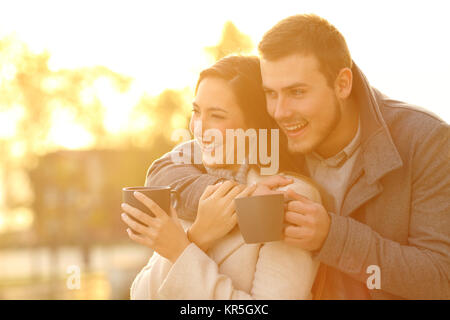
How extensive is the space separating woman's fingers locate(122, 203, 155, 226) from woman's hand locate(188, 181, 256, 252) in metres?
0.20

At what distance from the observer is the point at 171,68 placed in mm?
15742

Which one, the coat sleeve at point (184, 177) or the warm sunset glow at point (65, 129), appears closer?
the coat sleeve at point (184, 177)

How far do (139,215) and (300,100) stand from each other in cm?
85

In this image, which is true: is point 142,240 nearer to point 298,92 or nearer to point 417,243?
point 298,92

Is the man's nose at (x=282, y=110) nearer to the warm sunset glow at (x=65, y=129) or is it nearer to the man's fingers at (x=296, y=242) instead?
the man's fingers at (x=296, y=242)

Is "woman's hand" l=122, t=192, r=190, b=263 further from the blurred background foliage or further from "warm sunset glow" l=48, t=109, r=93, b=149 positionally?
"warm sunset glow" l=48, t=109, r=93, b=149

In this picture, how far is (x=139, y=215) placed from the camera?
75.4 inches

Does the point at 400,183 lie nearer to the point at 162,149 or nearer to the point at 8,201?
the point at 162,149

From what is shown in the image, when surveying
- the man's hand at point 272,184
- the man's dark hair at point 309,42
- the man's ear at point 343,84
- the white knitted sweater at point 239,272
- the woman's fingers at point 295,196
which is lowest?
the white knitted sweater at point 239,272

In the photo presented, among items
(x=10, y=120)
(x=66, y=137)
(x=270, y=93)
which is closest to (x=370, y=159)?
(x=270, y=93)

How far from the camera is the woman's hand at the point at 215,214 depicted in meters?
1.97

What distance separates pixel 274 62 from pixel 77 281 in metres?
1.50

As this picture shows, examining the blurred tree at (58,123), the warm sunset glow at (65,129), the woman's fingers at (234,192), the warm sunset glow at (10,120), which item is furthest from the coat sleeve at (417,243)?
the warm sunset glow at (10,120)

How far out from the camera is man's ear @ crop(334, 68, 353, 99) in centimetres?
225
